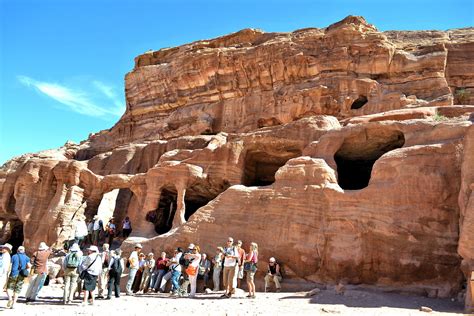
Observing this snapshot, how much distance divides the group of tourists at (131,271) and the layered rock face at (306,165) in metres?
1.57

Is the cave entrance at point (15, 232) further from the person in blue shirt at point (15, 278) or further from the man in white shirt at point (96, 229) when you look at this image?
the person in blue shirt at point (15, 278)

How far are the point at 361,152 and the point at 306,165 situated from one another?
329 centimetres

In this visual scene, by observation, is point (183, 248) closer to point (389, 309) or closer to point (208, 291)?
point (208, 291)

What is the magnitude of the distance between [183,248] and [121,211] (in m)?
10.5

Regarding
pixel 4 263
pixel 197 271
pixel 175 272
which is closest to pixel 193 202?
pixel 175 272

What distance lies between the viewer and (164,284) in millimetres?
14531

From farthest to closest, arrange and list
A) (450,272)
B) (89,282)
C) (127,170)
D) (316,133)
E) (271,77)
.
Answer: (271,77)
(127,170)
(316,133)
(450,272)
(89,282)

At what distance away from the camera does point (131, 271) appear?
46.5 feet

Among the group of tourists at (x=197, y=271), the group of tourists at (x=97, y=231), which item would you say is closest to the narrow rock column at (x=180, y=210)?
the group of tourists at (x=197, y=271)

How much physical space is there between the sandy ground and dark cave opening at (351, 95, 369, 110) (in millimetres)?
20405

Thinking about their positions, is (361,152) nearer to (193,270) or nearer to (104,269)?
(193,270)

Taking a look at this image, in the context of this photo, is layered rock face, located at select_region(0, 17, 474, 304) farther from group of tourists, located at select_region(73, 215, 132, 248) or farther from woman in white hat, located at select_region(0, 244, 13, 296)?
woman in white hat, located at select_region(0, 244, 13, 296)

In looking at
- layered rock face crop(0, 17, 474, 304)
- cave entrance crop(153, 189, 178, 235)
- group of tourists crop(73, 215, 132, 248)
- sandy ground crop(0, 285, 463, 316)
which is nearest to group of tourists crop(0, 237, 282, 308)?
sandy ground crop(0, 285, 463, 316)

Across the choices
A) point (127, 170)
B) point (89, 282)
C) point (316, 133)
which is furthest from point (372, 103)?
point (89, 282)
